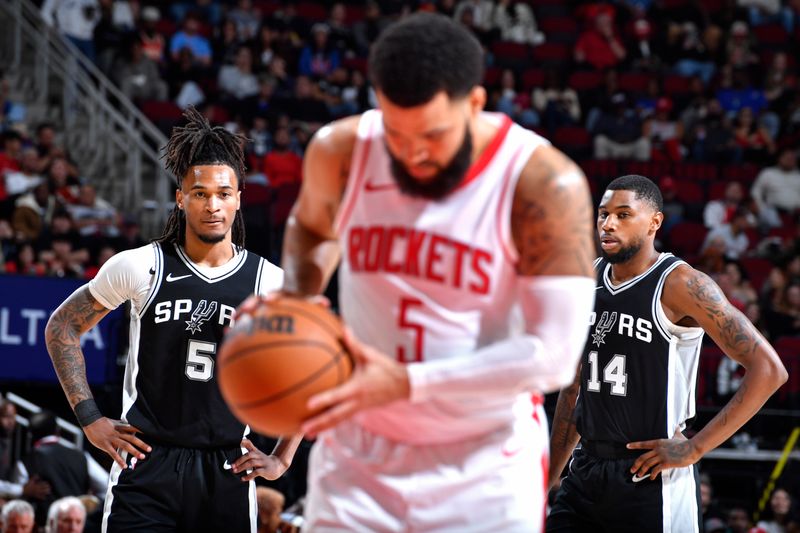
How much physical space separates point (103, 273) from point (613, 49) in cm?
1404

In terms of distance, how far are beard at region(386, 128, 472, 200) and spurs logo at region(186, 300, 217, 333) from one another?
6.52ft

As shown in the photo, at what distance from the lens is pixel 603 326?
507 cm

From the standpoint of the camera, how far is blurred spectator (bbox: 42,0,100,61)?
14.5m

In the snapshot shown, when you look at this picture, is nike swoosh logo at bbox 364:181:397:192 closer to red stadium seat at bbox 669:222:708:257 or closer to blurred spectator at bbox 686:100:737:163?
red stadium seat at bbox 669:222:708:257

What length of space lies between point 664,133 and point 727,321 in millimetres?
11783

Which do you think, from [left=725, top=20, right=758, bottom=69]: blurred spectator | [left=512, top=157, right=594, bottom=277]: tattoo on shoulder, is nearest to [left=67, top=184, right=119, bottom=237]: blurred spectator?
[left=512, top=157, right=594, bottom=277]: tattoo on shoulder

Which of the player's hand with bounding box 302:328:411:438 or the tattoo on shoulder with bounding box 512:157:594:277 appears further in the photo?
the tattoo on shoulder with bounding box 512:157:594:277

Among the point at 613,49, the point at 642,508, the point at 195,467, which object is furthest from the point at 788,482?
the point at 613,49

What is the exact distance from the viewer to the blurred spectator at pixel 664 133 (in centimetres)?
1557

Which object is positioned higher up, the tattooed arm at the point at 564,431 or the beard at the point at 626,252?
the beard at the point at 626,252

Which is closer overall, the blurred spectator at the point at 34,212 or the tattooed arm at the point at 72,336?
the tattooed arm at the point at 72,336

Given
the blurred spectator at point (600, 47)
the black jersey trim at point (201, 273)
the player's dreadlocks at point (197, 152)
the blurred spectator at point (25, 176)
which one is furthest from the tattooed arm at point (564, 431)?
the blurred spectator at point (600, 47)

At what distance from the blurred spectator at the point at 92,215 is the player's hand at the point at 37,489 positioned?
3.66m

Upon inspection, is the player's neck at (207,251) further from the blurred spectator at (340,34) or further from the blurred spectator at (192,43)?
the blurred spectator at (340,34)
